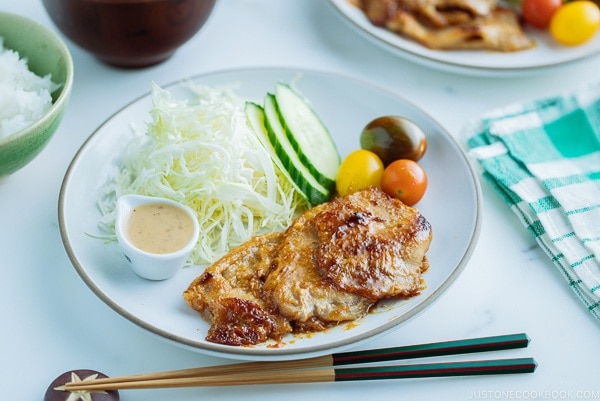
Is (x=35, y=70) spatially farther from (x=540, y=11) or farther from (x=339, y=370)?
(x=540, y=11)

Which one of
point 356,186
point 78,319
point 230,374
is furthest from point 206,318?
point 356,186

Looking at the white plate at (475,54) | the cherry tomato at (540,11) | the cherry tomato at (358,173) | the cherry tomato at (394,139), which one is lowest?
the cherry tomato at (358,173)

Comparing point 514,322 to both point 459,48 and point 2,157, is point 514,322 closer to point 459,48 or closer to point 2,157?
point 459,48

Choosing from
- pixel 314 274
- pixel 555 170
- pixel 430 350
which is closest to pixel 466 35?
pixel 555 170

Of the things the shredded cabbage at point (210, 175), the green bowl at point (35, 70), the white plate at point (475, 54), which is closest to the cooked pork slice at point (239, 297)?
the shredded cabbage at point (210, 175)

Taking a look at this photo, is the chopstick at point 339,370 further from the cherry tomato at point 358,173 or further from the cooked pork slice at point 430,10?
the cooked pork slice at point 430,10

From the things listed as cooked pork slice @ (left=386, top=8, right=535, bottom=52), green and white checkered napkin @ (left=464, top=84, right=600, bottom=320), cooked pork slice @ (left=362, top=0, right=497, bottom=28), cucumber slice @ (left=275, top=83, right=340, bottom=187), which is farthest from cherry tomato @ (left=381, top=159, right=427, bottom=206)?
cooked pork slice @ (left=362, top=0, right=497, bottom=28)
